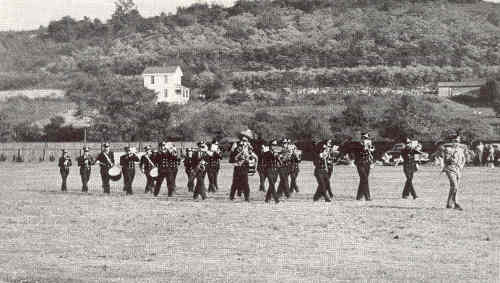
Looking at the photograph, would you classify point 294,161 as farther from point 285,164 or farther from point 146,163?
point 146,163

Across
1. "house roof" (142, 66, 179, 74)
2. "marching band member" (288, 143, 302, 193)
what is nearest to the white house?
"house roof" (142, 66, 179, 74)

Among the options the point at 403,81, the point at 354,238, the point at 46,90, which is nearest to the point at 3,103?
the point at 46,90

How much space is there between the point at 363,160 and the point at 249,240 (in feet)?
32.8

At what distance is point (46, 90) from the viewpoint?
426 ft

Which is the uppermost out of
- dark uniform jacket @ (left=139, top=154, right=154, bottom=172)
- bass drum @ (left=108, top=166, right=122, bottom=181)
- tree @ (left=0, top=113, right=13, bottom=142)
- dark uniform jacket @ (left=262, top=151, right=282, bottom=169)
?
tree @ (left=0, top=113, right=13, bottom=142)

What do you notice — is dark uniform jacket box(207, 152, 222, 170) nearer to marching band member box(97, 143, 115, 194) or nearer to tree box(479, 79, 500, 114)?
marching band member box(97, 143, 115, 194)

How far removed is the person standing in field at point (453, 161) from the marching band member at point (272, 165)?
16.2ft

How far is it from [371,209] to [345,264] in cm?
876

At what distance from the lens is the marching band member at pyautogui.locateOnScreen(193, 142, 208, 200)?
78.3ft

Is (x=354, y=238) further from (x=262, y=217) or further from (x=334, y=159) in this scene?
(x=334, y=159)

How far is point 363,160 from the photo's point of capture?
23469 mm

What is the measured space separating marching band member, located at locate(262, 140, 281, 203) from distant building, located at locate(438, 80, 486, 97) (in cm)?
8726

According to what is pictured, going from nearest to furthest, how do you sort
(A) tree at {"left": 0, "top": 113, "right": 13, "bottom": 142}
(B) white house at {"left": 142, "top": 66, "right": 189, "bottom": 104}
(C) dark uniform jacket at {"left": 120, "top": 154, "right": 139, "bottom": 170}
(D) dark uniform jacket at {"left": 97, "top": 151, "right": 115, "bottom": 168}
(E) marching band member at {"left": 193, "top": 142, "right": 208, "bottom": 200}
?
(E) marching band member at {"left": 193, "top": 142, "right": 208, "bottom": 200} < (C) dark uniform jacket at {"left": 120, "top": 154, "right": 139, "bottom": 170} < (D) dark uniform jacket at {"left": 97, "top": 151, "right": 115, "bottom": 168} < (A) tree at {"left": 0, "top": 113, "right": 13, "bottom": 142} < (B) white house at {"left": 142, "top": 66, "right": 189, "bottom": 104}

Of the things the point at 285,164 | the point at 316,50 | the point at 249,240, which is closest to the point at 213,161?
the point at 285,164
